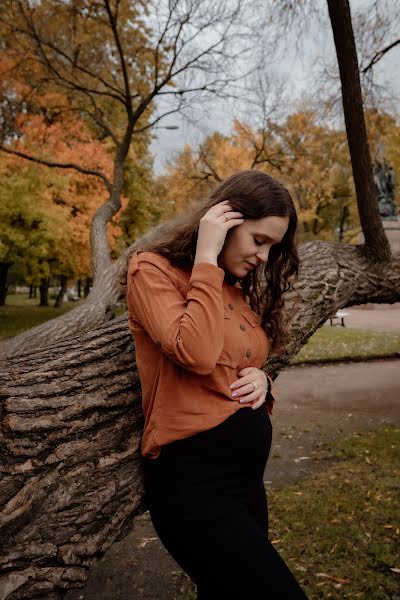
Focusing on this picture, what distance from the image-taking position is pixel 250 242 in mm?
1874

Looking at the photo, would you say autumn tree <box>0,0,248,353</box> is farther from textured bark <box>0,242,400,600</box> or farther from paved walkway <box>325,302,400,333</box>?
paved walkway <box>325,302,400,333</box>

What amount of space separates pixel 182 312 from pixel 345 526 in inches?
126

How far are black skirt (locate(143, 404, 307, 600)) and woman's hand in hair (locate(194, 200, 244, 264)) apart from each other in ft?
1.97

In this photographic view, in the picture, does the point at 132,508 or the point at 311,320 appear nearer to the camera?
the point at 132,508

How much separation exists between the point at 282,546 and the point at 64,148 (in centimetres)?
1309

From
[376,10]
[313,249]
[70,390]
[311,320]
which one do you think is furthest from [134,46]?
[70,390]

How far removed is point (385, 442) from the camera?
579 centimetres

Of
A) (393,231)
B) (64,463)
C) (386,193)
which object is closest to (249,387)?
(64,463)

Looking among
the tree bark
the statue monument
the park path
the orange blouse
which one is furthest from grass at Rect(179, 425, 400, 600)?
the statue monument

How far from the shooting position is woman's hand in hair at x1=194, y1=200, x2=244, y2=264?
1.68 m

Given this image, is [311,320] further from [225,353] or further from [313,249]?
[225,353]

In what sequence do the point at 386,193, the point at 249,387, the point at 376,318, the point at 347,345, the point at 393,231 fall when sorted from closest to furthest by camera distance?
the point at 249,387, the point at 347,345, the point at 376,318, the point at 393,231, the point at 386,193

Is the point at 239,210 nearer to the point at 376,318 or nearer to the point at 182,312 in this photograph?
the point at 182,312

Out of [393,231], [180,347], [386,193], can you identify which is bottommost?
[180,347]
